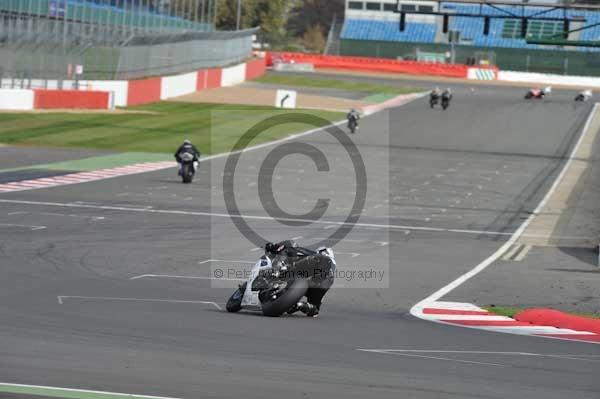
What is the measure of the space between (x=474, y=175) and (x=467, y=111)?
31.2m

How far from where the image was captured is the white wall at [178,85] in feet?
246

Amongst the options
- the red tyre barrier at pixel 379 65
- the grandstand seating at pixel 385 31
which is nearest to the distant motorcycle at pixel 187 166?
the red tyre barrier at pixel 379 65

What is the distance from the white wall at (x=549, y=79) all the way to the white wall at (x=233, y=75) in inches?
1322

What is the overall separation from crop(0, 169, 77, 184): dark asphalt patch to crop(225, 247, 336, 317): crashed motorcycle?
21.7 meters

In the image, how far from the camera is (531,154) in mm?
57938

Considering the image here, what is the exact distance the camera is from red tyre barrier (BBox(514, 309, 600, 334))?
1659 cm

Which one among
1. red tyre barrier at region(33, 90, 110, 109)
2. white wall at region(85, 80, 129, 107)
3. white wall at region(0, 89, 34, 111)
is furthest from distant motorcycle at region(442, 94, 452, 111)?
white wall at region(0, 89, 34, 111)

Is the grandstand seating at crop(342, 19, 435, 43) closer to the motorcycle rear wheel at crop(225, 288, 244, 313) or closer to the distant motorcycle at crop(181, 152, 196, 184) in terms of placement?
the distant motorcycle at crop(181, 152, 196, 184)

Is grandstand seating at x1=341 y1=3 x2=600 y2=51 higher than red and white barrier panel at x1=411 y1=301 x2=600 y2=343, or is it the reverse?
grandstand seating at x1=341 y1=3 x2=600 y2=51

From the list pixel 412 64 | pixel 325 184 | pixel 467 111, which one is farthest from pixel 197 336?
pixel 412 64

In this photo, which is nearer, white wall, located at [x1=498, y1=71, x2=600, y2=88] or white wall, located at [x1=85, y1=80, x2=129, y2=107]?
white wall, located at [x1=85, y1=80, x2=129, y2=107]

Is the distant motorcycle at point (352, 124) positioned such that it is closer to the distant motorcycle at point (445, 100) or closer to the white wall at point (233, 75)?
the distant motorcycle at point (445, 100)

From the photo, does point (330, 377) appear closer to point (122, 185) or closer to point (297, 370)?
point (297, 370)

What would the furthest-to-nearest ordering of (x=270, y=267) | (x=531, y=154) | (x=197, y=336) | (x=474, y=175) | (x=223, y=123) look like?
(x=223, y=123), (x=531, y=154), (x=474, y=175), (x=270, y=267), (x=197, y=336)
